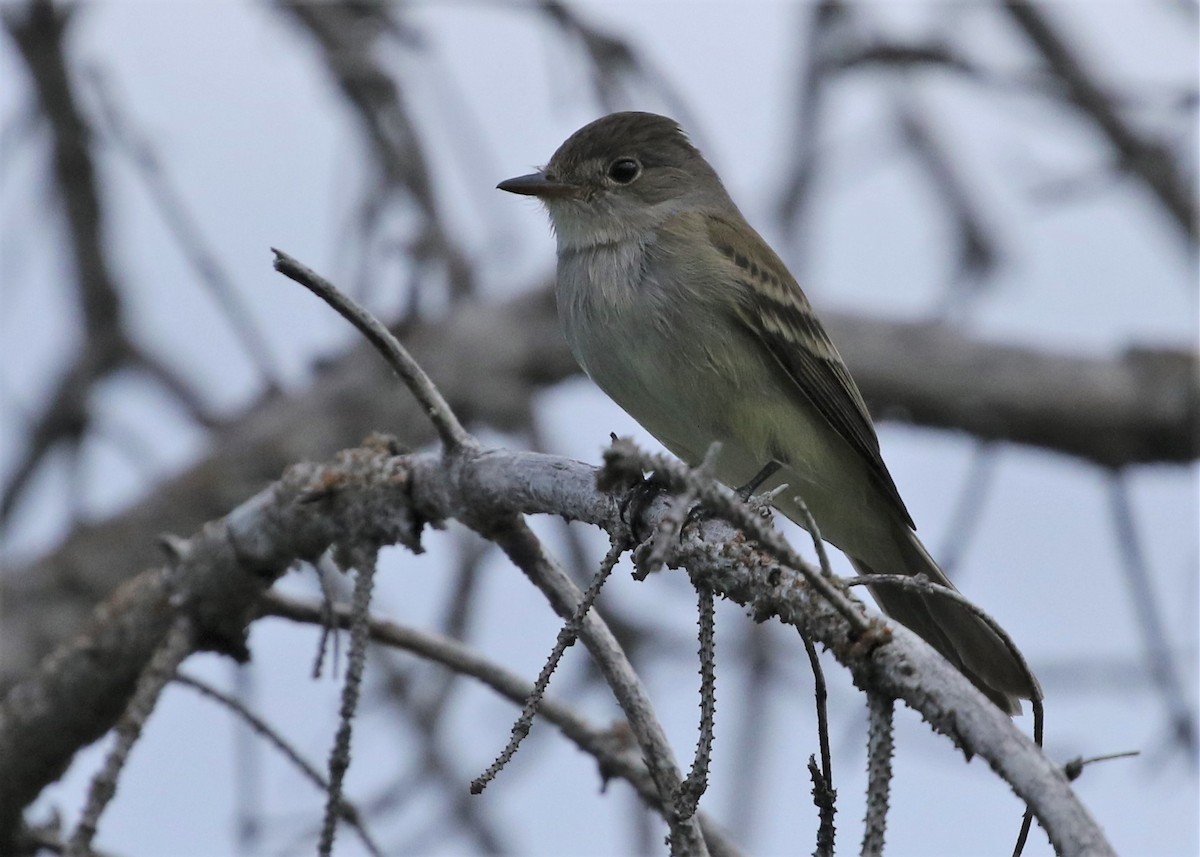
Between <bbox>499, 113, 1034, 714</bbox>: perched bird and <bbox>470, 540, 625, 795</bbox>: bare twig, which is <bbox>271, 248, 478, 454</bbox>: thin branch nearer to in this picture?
<bbox>470, 540, 625, 795</bbox>: bare twig

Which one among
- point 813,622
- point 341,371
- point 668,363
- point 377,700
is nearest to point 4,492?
point 341,371

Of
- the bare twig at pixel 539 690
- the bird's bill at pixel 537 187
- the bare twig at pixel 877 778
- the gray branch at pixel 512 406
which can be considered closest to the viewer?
the bare twig at pixel 877 778

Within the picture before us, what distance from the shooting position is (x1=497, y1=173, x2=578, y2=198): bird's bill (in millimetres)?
4762

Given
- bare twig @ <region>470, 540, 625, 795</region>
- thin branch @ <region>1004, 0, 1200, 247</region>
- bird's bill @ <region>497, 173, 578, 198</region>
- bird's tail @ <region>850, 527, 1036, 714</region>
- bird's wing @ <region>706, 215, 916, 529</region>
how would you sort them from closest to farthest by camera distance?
bare twig @ <region>470, 540, 625, 795</region>, bird's tail @ <region>850, 527, 1036, 714</region>, bird's wing @ <region>706, 215, 916, 529</region>, bird's bill @ <region>497, 173, 578, 198</region>, thin branch @ <region>1004, 0, 1200, 247</region>

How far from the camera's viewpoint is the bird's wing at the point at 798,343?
175 inches

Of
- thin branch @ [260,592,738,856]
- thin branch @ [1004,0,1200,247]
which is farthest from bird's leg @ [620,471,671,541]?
thin branch @ [1004,0,1200,247]

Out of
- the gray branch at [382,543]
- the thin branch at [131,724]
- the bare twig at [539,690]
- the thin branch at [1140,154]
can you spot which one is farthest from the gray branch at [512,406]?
the bare twig at [539,690]

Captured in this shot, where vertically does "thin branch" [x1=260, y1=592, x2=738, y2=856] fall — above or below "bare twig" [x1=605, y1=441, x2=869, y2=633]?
above

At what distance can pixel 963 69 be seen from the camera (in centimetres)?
591

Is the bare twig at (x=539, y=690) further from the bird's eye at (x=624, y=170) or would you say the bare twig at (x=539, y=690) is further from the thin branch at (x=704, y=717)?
the bird's eye at (x=624, y=170)

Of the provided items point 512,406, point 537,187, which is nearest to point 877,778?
point 537,187

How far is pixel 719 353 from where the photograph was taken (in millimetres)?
4199

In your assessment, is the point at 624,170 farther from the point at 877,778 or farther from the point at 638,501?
the point at 877,778

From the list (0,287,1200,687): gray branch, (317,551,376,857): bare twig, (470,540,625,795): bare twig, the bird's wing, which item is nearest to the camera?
(470,540,625,795): bare twig
